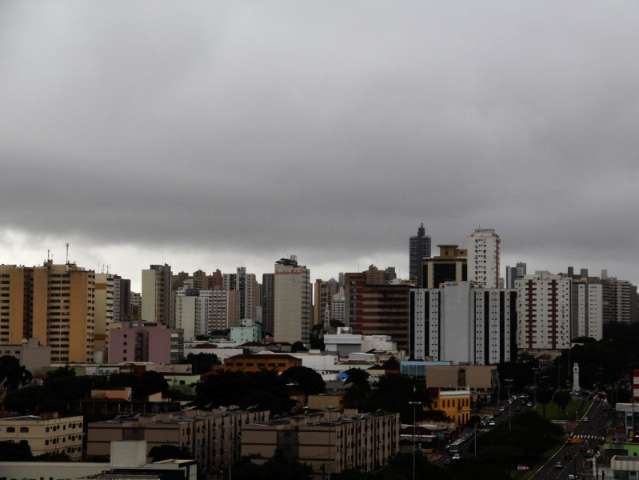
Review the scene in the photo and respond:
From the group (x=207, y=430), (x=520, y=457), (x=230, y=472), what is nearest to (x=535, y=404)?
(x=520, y=457)

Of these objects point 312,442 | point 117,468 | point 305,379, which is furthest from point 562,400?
point 117,468

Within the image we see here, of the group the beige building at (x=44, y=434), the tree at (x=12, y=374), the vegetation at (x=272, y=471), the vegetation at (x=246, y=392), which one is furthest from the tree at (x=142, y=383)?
the vegetation at (x=272, y=471)

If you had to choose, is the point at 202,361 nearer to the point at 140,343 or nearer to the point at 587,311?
the point at 140,343

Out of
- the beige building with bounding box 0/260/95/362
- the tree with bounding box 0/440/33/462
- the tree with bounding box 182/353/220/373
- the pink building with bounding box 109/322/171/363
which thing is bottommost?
the tree with bounding box 0/440/33/462

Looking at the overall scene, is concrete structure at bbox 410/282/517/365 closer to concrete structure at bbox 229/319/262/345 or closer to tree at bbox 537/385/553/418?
tree at bbox 537/385/553/418

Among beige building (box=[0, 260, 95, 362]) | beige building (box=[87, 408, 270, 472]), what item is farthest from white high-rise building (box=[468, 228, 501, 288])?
beige building (box=[87, 408, 270, 472])

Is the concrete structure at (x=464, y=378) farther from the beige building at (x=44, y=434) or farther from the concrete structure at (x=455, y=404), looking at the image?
the beige building at (x=44, y=434)

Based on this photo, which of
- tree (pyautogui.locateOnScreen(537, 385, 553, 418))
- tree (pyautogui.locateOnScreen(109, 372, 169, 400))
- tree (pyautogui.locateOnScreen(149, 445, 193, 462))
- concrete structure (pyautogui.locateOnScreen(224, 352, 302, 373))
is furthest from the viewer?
concrete structure (pyautogui.locateOnScreen(224, 352, 302, 373))
